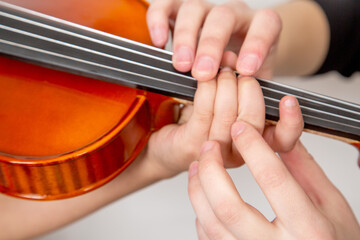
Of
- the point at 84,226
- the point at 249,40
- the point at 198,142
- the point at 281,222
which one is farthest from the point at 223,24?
the point at 84,226

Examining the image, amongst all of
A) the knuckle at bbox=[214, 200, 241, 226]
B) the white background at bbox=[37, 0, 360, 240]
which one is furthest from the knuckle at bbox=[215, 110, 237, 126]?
the white background at bbox=[37, 0, 360, 240]

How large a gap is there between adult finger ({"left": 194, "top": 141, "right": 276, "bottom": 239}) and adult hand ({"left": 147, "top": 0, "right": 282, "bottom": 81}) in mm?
123

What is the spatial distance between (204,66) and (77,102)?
0.57 ft

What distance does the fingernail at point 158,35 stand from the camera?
538 mm

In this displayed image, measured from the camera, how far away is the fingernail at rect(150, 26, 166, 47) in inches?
21.2

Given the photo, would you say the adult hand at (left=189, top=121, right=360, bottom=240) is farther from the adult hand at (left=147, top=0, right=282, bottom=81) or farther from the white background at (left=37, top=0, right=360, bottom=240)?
the white background at (left=37, top=0, right=360, bottom=240)

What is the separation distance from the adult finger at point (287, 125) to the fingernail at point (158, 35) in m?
0.19

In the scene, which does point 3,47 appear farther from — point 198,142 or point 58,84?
point 198,142

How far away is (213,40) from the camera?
498mm

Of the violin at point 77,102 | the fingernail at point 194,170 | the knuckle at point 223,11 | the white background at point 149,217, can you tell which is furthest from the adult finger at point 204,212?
the white background at point 149,217

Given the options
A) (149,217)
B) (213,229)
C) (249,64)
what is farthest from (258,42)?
(149,217)

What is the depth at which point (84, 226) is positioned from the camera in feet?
3.33

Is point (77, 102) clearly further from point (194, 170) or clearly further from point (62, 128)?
point (194, 170)

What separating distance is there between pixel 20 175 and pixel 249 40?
0.36m
